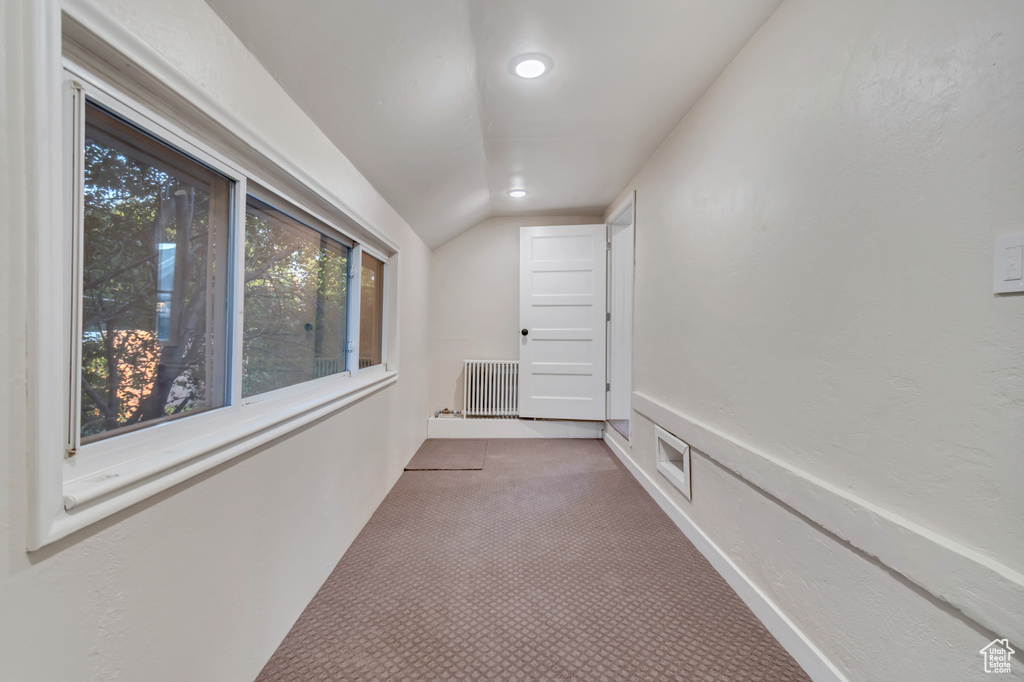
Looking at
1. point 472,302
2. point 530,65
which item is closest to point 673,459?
point 530,65

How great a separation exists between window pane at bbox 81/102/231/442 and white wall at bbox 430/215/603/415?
10.1 ft

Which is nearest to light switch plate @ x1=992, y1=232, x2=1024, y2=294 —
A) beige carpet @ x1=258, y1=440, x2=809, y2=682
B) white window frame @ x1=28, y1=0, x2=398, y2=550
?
beige carpet @ x1=258, y1=440, x2=809, y2=682

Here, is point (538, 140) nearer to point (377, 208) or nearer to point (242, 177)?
point (377, 208)

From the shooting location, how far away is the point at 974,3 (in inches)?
33.4

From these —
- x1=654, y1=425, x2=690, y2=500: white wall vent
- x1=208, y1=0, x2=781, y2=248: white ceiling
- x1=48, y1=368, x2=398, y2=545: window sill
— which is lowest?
x1=654, y1=425, x2=690, y2=500: white wall vent

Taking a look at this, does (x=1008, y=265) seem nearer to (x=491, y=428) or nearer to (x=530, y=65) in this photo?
(x=530, y=65)

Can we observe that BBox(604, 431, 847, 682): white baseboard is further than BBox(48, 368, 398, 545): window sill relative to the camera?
Yes

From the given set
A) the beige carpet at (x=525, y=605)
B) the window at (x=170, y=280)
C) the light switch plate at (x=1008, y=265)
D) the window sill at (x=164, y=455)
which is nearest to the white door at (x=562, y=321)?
the beige carpet at (x=525, y=605)

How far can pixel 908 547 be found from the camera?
95 centimetres

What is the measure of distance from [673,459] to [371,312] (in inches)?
83.3

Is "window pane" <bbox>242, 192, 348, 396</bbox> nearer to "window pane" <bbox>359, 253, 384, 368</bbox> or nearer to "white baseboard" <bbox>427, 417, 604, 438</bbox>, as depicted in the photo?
"window pane" <bbox>359, 253, 384, 368</bbox>

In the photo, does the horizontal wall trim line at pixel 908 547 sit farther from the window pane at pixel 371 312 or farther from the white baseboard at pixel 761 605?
the window pane at pixel 371 312

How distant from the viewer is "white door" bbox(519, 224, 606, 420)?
12.6 feet

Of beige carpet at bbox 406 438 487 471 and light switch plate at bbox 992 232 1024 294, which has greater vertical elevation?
light switch plate at bbox 992 232 1024 294
